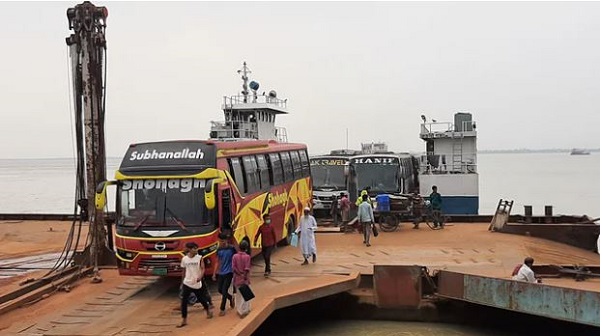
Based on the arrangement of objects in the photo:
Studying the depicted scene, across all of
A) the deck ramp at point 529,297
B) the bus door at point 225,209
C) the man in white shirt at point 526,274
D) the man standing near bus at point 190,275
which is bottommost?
the deck ramp at point 529,297

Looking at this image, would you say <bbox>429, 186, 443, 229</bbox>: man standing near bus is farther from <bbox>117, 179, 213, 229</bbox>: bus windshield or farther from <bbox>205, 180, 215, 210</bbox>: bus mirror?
<bbox>205, 180, 215, 210</bbox>: bus mirror

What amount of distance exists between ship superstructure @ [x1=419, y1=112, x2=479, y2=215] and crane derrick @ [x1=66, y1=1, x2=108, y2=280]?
57.5ft

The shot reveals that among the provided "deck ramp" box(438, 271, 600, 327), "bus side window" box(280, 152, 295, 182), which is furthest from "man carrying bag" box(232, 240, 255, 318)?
"bus side window" box(280, 152, 295, 182)

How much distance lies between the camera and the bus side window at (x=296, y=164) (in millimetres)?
17483

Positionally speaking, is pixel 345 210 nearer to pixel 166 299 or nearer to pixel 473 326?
pixel 473 326

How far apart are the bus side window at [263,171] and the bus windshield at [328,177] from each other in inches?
303

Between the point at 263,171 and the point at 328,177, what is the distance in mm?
8356

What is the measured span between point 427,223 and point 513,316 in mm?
7495

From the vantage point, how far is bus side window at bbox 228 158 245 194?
12.0 meters

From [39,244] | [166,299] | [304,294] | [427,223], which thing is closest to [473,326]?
[304,294]

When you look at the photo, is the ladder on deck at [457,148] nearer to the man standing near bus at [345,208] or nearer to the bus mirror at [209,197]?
the man standing near bus at [345,208]

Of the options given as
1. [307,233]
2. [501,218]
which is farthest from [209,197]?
[501,218]

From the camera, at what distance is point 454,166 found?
2950cm

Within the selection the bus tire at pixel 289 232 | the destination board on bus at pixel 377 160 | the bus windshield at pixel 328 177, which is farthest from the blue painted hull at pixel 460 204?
the bus tire at pixel 289 232
